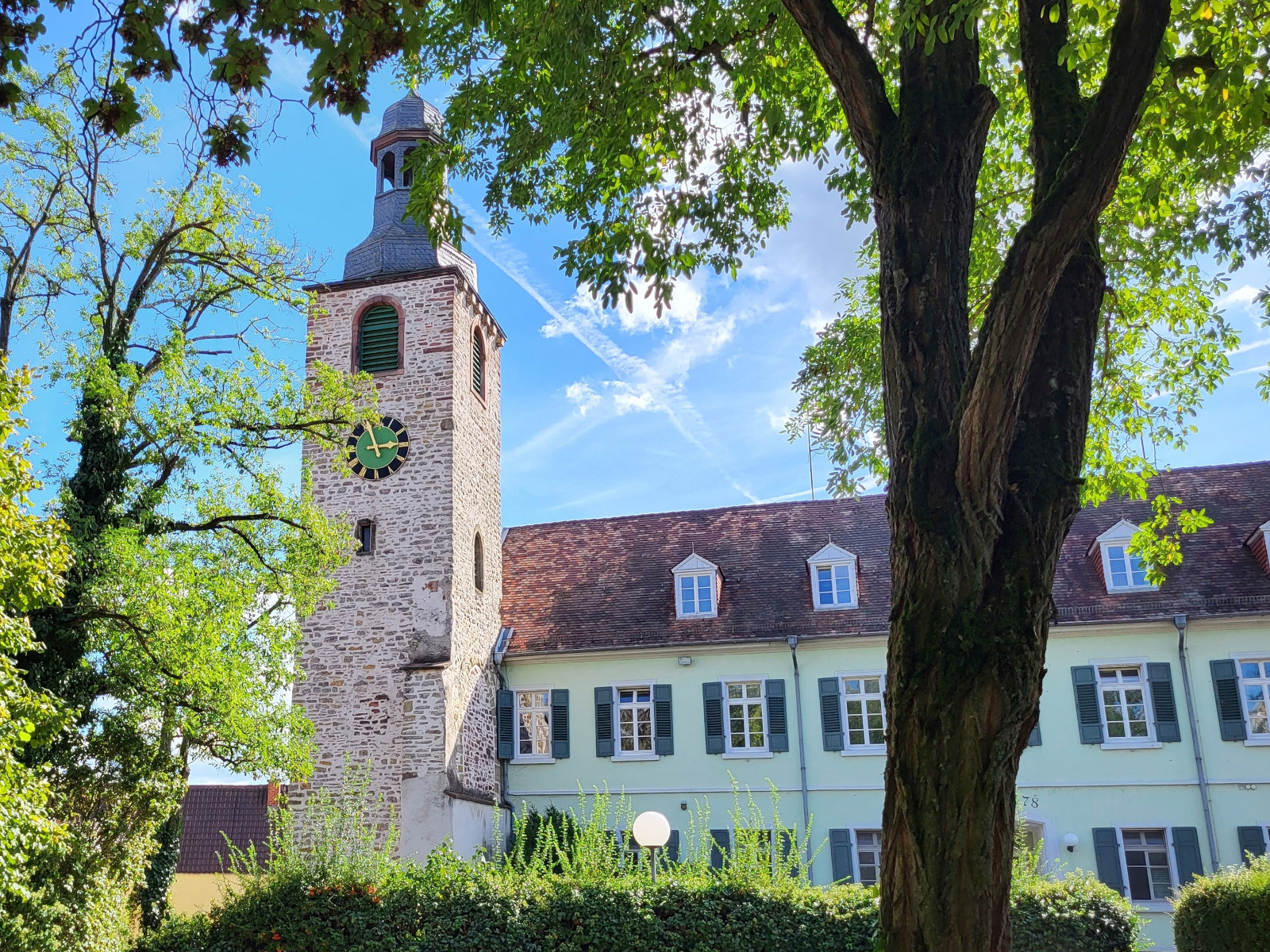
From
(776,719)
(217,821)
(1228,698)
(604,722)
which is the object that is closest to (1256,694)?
(1228,698)

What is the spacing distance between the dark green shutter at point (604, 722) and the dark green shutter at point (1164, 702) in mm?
9335

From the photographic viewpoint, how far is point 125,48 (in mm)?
4508

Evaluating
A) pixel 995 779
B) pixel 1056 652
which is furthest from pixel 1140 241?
pixel 1056 652

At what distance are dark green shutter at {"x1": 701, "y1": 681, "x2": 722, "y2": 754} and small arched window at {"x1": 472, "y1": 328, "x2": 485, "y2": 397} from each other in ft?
24.2

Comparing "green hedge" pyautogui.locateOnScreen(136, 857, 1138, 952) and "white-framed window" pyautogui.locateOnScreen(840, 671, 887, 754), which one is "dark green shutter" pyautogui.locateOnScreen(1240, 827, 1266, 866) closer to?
"white-framed window" pyautogui.locateOnScreen(840, 671, 887, 754)

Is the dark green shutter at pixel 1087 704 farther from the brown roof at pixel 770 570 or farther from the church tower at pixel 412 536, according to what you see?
the church tower at pixel 412 536

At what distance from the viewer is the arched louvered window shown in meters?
21.7

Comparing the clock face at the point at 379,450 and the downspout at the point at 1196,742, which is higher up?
the clock face at the point at 379,450

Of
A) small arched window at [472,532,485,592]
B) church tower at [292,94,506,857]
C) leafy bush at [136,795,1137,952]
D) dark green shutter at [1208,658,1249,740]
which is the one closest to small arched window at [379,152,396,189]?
church tower at [292,94,506,857]

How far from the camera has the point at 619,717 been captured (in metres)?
21.2

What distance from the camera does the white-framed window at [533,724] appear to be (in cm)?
2127

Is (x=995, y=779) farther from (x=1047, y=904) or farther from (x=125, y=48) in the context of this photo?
(x=1047, y=904)

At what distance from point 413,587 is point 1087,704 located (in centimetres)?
1173

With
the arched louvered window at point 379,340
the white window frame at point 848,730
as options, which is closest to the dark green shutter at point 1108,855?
the white window frame at point 848,730
